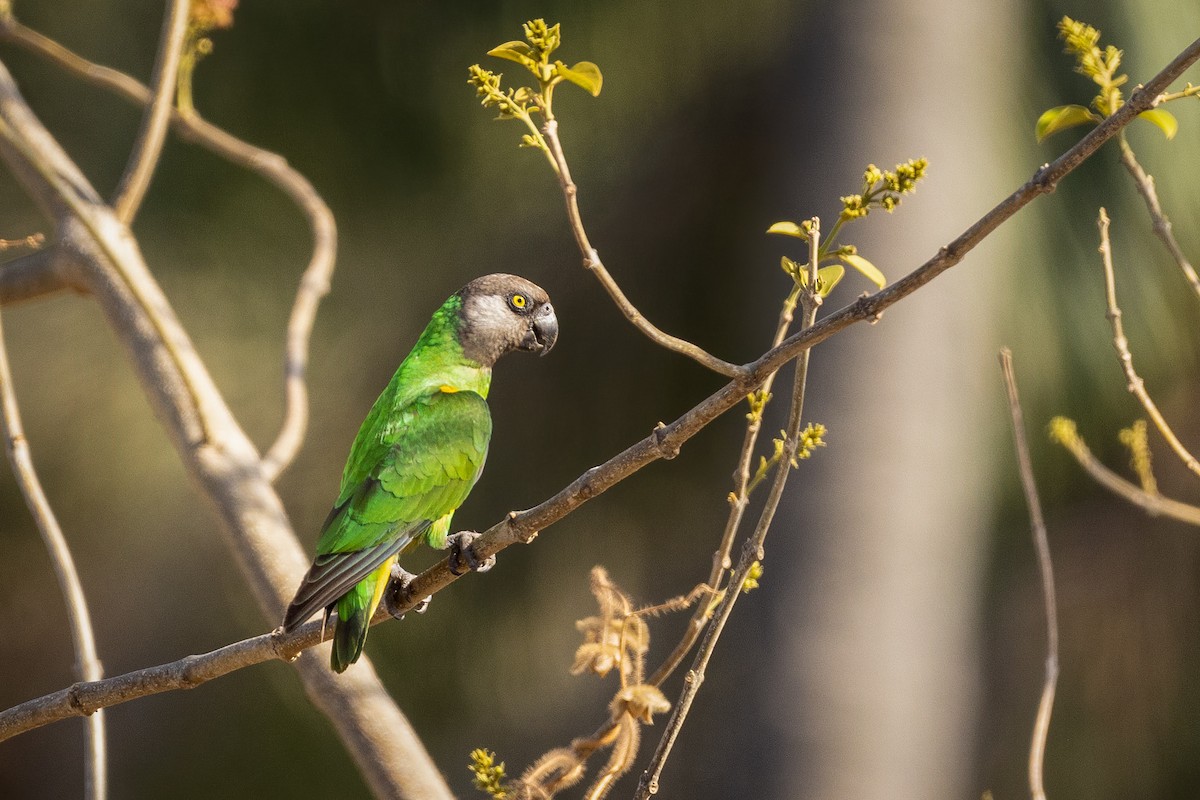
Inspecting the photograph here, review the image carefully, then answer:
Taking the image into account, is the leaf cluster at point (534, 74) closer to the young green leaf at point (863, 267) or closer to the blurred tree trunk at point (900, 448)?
the young green leaf at point (863, 267)

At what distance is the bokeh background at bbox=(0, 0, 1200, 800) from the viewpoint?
5617 mm

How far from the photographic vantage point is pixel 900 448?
5.59 metres

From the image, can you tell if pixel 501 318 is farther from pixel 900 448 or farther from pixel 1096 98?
pixel 900 448

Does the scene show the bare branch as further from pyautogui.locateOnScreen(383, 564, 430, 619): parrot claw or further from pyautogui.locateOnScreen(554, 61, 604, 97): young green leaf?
pyautogui.locateOnScreen(554, 61, 604, 97): young green leaf

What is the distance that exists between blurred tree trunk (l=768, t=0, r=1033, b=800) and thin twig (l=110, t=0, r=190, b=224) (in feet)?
10.6

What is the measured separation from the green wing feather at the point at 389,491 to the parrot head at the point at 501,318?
318 millimetres

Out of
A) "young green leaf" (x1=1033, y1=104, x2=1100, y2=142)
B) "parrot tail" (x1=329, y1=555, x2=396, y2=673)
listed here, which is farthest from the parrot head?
"young green leaf" (x1=1033, y1=104, x2=1100, y2=142)

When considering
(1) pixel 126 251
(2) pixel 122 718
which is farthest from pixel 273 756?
(1) pixel 126 251

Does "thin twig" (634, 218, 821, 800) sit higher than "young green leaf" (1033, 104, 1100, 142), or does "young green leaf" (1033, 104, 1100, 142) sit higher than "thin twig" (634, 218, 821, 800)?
"young green leaf" (1033, 104, 1100, 142)

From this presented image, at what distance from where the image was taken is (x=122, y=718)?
879cm

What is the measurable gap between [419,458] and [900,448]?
11.2 feet

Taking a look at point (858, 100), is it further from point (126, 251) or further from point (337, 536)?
point (337, 536)

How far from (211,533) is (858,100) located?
18.0 ft

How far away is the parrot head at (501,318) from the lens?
10.8 ft
